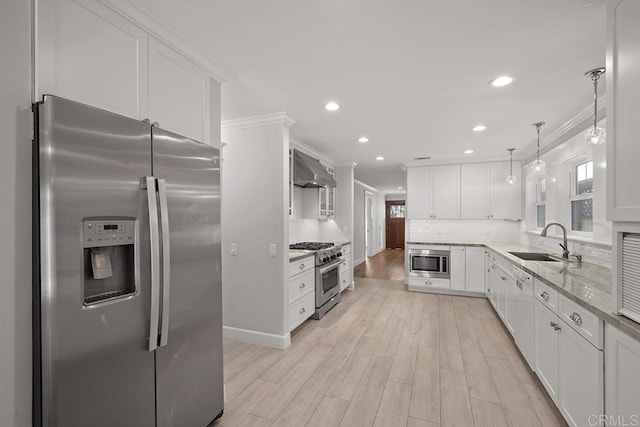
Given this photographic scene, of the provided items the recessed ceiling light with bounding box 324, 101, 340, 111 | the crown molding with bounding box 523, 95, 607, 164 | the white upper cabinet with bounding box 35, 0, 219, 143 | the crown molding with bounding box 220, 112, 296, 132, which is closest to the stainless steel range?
the crown molding with bounding box 220, 112, 296, 132

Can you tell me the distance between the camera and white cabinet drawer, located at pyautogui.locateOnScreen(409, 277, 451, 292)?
5215mm

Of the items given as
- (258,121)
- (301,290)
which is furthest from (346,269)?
(258,121)

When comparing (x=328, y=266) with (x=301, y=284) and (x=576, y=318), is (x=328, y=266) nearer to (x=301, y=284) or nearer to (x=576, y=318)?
(x=301, y=284)

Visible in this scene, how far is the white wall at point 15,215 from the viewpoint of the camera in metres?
1.06

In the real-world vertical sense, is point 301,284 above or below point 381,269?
above

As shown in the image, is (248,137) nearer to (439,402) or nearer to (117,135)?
(117,135)

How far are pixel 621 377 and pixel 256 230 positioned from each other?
2848 millimetres

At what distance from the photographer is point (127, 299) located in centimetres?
135

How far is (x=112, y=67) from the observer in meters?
1.43

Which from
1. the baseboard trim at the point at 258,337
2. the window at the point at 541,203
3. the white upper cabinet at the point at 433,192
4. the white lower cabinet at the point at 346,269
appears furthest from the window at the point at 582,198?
the baseboard trim at the point at 258,337

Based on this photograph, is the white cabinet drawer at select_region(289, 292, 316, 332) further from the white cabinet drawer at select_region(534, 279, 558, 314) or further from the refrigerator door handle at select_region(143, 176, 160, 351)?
the white cabinet drawer at select_region(534, 279, 558, 314)

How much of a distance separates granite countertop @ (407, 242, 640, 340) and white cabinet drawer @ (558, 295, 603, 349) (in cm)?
4

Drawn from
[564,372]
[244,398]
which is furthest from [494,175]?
[244,398]

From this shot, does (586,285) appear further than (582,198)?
No
